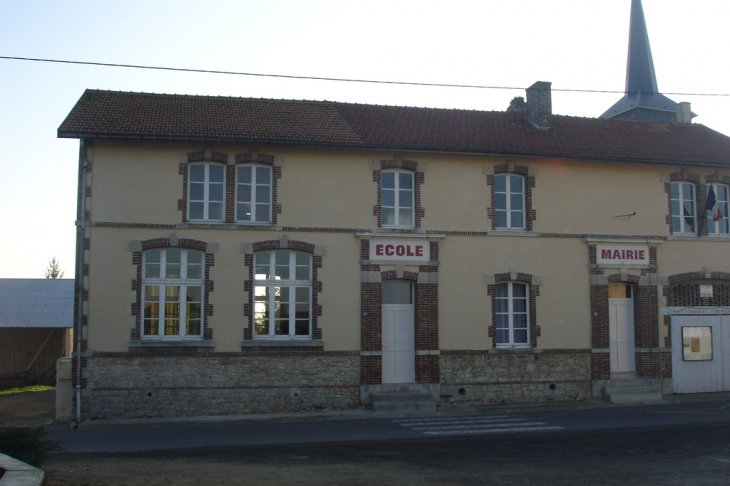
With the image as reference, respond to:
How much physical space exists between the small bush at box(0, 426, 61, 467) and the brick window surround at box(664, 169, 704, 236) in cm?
1659

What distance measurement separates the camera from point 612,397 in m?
18.6

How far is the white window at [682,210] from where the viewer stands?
20047 millimetres

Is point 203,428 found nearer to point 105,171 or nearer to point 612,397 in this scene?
point 105,171

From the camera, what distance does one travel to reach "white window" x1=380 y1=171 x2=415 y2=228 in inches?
723

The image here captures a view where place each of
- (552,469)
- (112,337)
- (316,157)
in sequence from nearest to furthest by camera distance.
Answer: (552,469) < (112,337) < (316,157)

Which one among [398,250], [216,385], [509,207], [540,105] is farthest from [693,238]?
[216,385]

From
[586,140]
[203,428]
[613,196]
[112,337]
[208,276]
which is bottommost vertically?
[203,428]

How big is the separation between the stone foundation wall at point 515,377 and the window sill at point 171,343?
18.8 feet

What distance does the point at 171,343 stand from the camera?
55.0 feet

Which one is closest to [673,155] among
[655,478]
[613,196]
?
[613,196]

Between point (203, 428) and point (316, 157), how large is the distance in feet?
22.6

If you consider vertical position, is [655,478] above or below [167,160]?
below

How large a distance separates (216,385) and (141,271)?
10.3 feet

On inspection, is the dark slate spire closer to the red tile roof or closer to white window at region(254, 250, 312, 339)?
the red tile roof
